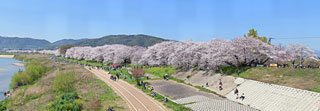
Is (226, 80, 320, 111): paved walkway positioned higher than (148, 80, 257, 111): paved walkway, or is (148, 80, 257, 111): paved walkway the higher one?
(226, 80, 320, 111): paved walkway

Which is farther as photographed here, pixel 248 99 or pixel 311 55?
pixel 311 55

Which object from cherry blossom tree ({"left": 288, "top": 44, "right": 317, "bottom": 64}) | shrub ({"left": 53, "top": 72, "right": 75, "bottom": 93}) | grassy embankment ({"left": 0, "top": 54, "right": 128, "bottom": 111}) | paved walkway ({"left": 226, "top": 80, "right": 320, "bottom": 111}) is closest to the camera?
paved walkway ({"left": 226, "top": 80, "right": 320, "bottom": 111})

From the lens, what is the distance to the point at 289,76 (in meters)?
26.5

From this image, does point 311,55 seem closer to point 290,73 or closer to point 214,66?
point 290,73

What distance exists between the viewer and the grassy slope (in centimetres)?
2267

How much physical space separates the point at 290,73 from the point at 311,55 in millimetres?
18813

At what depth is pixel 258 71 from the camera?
30750mm

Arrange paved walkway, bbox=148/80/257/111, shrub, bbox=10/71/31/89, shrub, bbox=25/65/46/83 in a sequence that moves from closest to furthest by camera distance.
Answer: paved walkway, bbox=148/80/257/111, shrub, bbox=10/71/31/89, shrub, bbox=25/65/46/83

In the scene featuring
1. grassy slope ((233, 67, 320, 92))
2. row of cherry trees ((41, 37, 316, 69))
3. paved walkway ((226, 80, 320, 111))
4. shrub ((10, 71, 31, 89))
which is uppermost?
row of cherry trees ((41, 37, 316, 69))

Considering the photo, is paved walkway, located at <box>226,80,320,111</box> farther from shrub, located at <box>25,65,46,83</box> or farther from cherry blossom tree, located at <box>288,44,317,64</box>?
shrub, located at <box>25,65,46,83</box>

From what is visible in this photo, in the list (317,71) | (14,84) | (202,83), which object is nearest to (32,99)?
(14,84)

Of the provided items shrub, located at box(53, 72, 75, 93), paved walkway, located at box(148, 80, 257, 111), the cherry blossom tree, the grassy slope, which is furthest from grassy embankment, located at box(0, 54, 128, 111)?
the cherry blossom tree

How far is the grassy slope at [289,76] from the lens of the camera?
22.7 metres

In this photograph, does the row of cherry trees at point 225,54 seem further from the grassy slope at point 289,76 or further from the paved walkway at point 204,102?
the paved walkway at point 204,102
